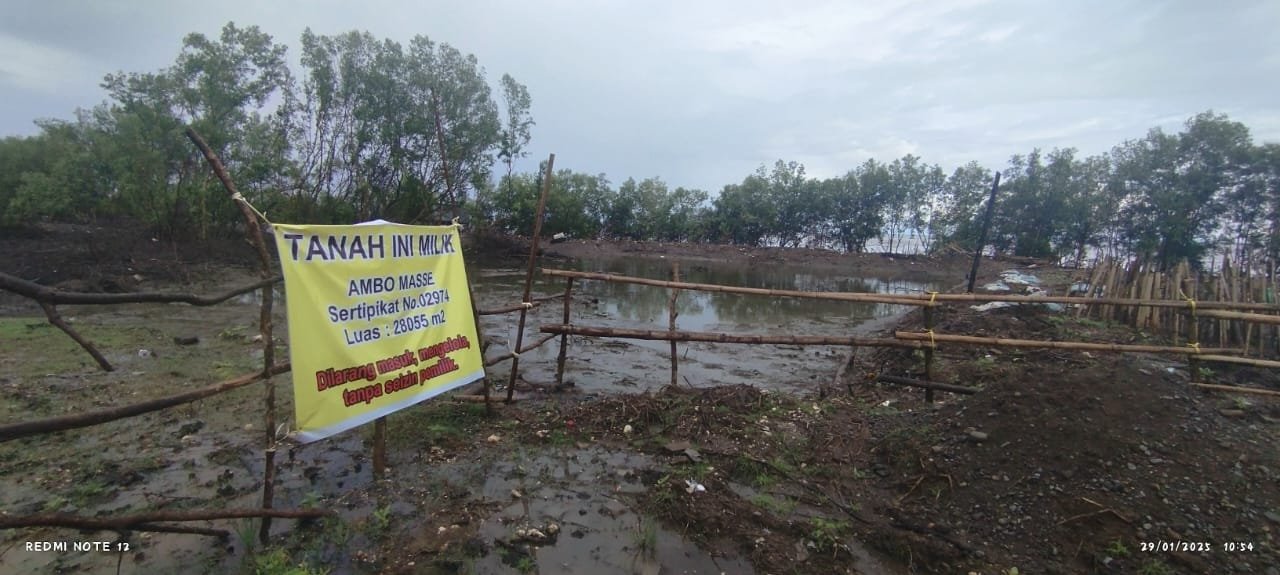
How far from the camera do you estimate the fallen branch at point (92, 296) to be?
2.04 meters

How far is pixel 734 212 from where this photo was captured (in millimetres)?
40656

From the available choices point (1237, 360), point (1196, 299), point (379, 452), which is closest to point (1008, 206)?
point (1196, 299)

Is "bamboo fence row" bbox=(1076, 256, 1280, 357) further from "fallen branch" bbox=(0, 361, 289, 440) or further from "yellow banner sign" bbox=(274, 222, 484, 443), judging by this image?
"fallen branch" bbox=(0, 361, 289, 440)

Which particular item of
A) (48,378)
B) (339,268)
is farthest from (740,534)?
(48,378)

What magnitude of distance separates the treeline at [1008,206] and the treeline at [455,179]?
0.08 m

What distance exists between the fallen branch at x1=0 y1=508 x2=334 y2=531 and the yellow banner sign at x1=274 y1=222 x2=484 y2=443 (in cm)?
46

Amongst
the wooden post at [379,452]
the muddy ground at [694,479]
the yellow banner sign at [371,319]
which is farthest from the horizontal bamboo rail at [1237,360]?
the wooden post at [379,452]

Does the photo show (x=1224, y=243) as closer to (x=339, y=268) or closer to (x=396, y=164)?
(x=339, y=268)

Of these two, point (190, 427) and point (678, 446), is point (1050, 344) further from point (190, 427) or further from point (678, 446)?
point (190, 427)

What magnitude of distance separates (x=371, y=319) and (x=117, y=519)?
1570 millimetres

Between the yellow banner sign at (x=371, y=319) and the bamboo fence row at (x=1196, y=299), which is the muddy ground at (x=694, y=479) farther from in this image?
the bamboo fence row at (x=1196, y=299)

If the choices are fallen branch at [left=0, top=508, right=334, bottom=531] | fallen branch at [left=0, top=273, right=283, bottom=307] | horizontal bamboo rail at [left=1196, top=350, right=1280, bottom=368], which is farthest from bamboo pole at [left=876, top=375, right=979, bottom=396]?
fallen branch at [left=0, top=273, right=283, bottom=307]

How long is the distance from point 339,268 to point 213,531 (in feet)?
5.54

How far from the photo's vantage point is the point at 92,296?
2289mm
